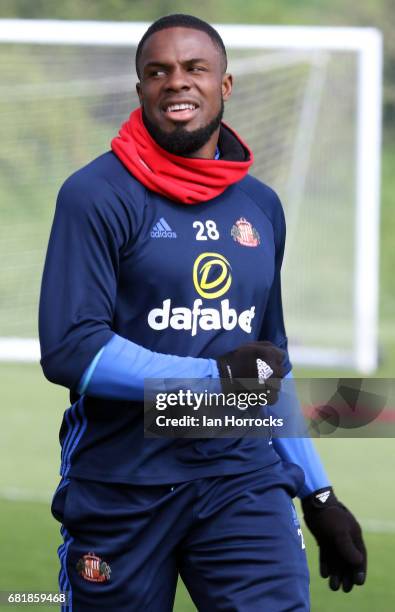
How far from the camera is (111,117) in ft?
40.1

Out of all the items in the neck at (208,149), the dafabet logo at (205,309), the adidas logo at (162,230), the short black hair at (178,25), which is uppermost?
the short black hair at (178,25)

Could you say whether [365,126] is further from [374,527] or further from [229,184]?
[229,184]

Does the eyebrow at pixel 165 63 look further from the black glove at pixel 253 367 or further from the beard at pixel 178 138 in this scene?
the black glove at pixel 253 367

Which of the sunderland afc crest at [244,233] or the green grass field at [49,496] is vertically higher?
the sunderland afc crest at [244,233]

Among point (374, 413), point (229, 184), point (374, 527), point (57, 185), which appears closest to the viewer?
point (229, 184)

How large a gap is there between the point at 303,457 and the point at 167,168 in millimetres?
908

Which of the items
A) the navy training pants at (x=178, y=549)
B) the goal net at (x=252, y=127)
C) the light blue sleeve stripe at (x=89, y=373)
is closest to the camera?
the light blue sleeve stripe at (x=89, y=373)

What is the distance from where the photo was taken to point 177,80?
337cm

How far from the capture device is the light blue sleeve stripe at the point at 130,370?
10.2 ft

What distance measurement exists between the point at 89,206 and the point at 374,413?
132 cm

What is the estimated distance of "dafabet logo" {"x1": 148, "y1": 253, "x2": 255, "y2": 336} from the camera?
330cm

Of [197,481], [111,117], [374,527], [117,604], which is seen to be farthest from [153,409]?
[111,117]

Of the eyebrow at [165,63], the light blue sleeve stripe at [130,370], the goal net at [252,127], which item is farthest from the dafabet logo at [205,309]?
the goal net at [252,127]

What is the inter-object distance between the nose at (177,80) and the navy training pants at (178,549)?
1.01 m
